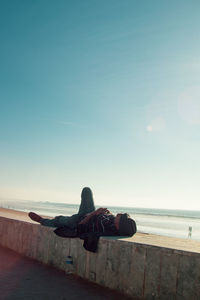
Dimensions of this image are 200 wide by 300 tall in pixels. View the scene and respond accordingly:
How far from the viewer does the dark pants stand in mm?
6211

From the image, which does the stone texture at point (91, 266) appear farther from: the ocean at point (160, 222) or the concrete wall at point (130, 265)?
the ocean at point (160, 222)

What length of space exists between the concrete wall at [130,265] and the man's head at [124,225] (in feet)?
1.78

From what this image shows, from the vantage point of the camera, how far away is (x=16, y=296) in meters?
4.25

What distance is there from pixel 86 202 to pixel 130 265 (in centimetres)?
252

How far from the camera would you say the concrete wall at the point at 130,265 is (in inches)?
150

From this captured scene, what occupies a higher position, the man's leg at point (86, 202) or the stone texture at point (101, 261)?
the man's leg at point (86, 202)

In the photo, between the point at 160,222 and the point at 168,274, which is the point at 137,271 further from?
the point at 160,222

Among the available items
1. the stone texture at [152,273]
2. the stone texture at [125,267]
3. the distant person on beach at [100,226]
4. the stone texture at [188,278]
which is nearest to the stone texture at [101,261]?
the distant person on beach at [100,226]

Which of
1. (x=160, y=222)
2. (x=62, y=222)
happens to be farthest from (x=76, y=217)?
(x=160, y=222)

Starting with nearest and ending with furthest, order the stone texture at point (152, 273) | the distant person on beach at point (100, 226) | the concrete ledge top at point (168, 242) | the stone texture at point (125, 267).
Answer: the stone texture at point (152, 273) < the concrete ledge top at point (168, 242) < the stone texture at point (125, 267) < the distant person on beach at point (100, 226)

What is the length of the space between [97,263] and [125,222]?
104cm

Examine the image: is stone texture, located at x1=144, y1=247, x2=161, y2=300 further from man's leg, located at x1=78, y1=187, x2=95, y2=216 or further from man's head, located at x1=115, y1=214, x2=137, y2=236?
man's leg, located at x1=78, y1=187, x2=95, y2=216

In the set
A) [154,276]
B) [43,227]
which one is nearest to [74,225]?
[43,227]

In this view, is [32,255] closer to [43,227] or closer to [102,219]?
[43,227]
